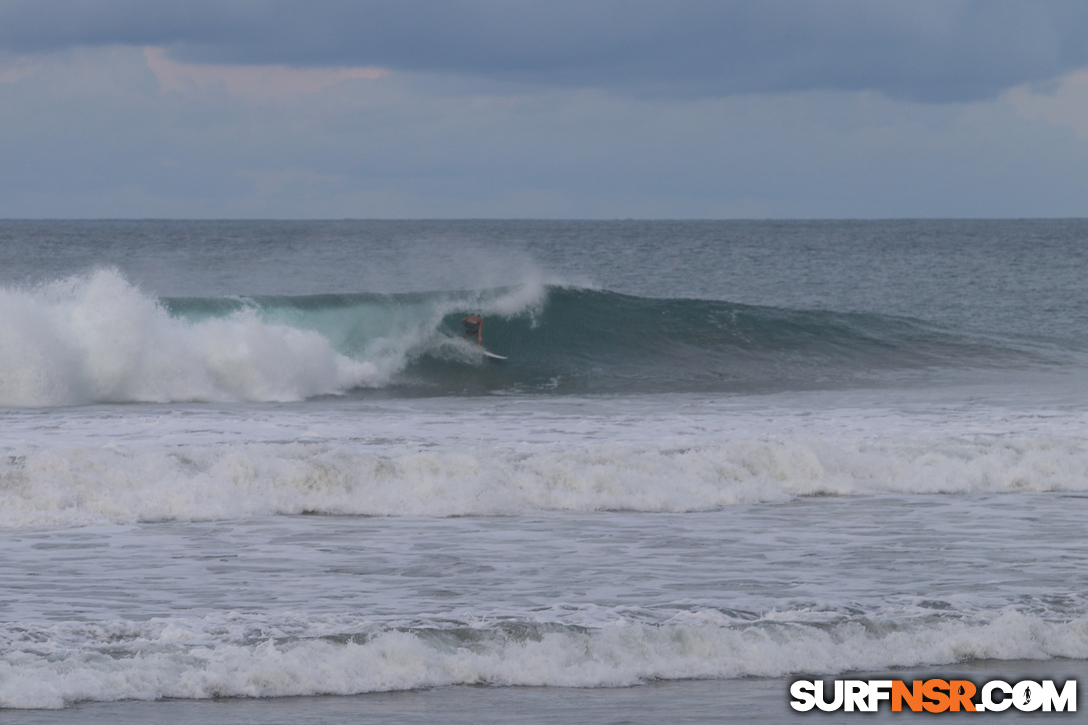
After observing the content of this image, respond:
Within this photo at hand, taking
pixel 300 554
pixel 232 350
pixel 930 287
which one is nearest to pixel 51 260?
pixel 930 287

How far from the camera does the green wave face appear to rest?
64.8 feet

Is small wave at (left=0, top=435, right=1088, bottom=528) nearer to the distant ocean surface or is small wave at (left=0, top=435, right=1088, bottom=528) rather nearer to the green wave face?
the distant ocean surface

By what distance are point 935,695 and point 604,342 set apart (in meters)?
17.3

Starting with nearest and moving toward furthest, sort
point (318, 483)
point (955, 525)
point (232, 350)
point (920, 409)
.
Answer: point (955, 525), point (318, 483), point (920, 409), point (232, 350)

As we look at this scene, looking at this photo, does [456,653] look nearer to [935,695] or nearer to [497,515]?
[935,695]

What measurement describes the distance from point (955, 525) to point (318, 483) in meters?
5.04

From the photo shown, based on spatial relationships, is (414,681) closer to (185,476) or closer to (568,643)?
(568,643)

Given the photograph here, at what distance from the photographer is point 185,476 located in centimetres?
1005

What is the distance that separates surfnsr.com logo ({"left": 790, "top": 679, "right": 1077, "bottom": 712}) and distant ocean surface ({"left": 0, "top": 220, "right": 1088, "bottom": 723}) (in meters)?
0.17

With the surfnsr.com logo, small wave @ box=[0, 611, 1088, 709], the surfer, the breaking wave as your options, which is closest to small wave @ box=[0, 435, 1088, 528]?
small wave @ box=[0, 611, 1088, 709]

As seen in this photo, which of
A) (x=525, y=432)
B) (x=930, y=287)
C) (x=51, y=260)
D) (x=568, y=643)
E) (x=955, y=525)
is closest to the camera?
(x=568, y=643)

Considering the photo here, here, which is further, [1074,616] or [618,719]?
[1074,616]

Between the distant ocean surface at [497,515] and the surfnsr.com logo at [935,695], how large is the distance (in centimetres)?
17

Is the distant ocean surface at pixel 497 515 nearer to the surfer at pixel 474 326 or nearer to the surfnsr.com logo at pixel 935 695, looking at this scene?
the surfnsr.com logo at pixel 935 695
